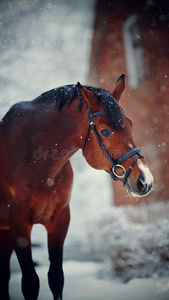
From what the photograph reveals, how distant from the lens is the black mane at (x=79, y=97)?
1.47m

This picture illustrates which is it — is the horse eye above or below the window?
below

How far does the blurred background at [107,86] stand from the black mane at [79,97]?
2.82 feet

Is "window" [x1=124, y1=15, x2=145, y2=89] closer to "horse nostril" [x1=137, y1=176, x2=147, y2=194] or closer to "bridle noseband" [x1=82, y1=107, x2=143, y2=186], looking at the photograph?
"bridle noseband" [x1=82, y1=107, x2=143, y2=186]

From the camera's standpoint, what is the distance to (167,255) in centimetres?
299

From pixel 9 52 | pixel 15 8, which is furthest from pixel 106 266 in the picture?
pixel 15 8

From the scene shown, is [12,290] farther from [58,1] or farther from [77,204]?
[58,1]

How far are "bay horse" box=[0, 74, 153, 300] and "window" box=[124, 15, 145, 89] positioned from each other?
3.55m

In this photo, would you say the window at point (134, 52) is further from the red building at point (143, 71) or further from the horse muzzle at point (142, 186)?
the horse muzzle at point (142, 186)

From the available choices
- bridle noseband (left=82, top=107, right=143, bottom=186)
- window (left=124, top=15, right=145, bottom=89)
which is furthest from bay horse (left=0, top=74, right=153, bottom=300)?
window (left=124, top=15, right=145, bottom=89)

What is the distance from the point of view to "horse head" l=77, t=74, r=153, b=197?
54.8 inches

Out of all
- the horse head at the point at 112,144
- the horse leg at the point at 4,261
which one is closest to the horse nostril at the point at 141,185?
the horse head at the point at 112,144

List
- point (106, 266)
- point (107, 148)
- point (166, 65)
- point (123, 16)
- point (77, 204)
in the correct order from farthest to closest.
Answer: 1. point (123, 16)
2. point (166, 65)
3. point (77, 204)
4. point (106, 266)
5. point (107, 148)

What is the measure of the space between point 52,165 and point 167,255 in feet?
7.08

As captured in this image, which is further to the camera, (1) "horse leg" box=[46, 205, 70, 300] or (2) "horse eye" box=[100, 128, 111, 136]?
(1) "horse leg" box=[46, 205, 70, 300]
